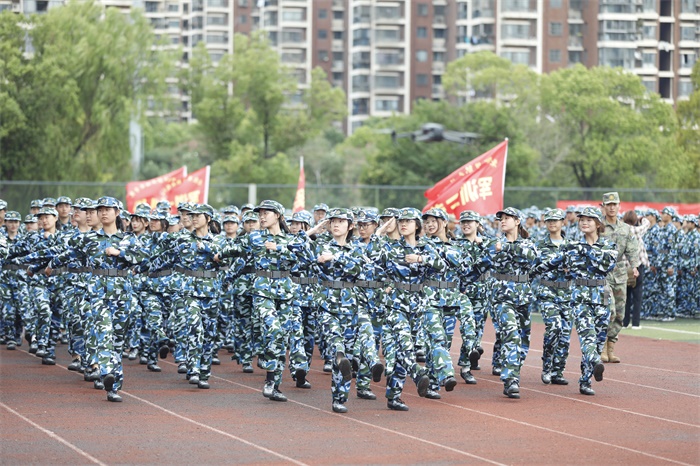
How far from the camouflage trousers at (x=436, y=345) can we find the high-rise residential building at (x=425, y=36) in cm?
6320

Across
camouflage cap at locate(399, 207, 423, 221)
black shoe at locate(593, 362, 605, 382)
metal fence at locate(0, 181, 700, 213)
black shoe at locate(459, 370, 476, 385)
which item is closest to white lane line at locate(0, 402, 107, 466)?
camouflage cap at locate(399, 207, 423, 221)

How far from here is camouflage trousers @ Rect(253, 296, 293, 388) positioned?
14.5 meters

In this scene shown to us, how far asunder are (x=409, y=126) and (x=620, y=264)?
190ft

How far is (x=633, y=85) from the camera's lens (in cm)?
7919

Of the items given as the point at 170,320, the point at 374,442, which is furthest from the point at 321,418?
the point at 170,320

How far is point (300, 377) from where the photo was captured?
15.3 meters

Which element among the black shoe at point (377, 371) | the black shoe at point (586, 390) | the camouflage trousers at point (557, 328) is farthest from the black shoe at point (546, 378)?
the black shoe at point (377, 371)

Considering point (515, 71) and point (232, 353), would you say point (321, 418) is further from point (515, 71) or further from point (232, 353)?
point (515, 71)

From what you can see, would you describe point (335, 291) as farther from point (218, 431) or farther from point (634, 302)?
point (634, 302)

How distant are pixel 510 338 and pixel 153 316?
504 cm

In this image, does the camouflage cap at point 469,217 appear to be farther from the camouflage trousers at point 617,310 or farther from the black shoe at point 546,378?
the camouflage trousers at point 617,310

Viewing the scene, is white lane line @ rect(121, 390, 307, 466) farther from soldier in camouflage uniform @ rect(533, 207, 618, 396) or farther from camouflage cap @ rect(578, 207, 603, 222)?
camouflage cap @ rect(578, 207, 603, 222)

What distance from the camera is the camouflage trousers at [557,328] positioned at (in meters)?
15.9

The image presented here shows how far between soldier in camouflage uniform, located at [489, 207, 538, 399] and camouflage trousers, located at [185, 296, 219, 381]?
337 cm
